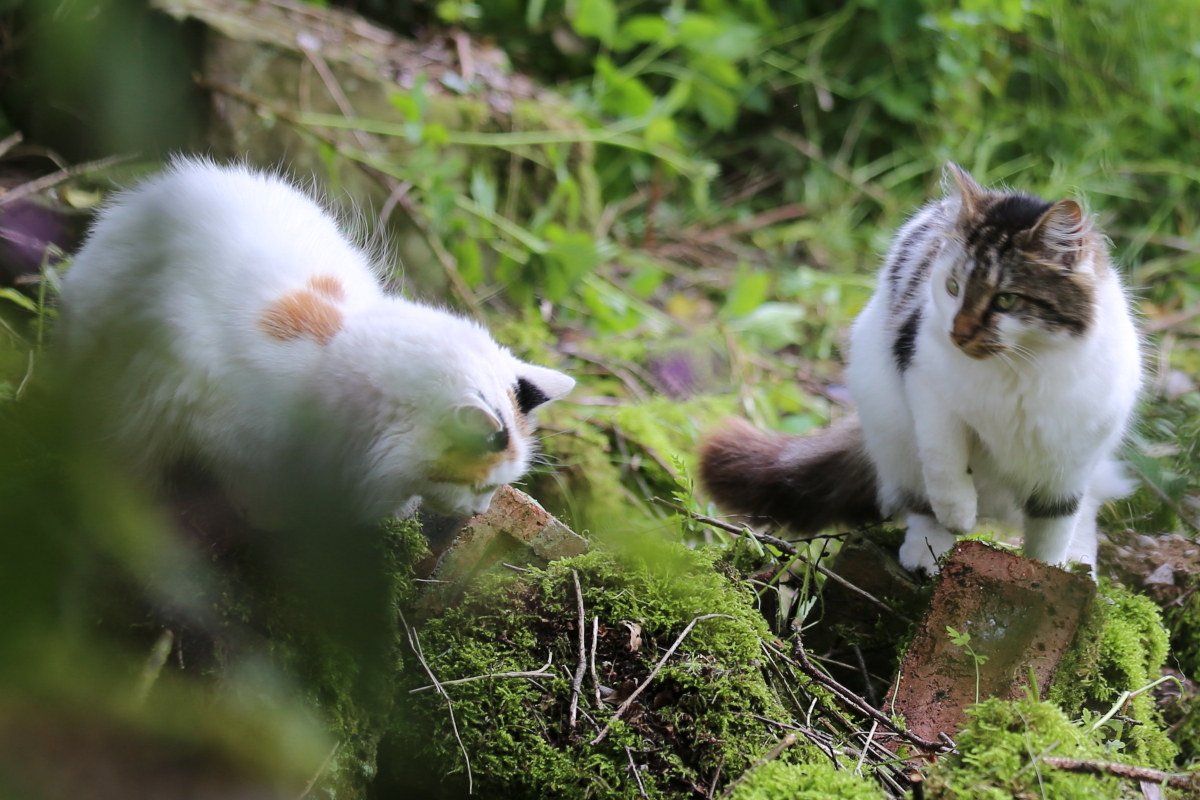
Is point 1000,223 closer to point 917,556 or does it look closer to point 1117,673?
point 917,556

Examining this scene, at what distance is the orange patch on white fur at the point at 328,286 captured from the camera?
1.82m

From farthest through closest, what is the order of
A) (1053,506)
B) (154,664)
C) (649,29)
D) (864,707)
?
(649,29), (1053,506), (864,707), (154,664)

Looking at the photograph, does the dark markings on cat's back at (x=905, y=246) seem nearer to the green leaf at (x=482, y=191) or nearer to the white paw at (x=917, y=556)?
the white paw at (x=917, y=556)

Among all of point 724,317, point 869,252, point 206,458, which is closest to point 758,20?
point 869,252

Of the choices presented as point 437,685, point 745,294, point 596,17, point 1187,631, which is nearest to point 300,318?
point 437,685

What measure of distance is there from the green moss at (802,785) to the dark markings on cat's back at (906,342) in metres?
1.13

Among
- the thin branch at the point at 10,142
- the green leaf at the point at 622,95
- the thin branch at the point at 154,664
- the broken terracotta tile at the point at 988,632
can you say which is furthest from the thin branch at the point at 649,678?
the green leaf at the point at 622,95

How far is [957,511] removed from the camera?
7.25 ft

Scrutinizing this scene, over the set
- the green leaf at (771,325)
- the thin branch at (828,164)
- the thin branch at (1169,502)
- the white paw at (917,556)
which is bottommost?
the green leaf at (771,325)

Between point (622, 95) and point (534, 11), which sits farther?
point (534, 11)

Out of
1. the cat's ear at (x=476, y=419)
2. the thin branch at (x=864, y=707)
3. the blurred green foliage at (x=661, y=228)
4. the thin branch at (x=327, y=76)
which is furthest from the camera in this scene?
the thin branch at (x=327, y=76)

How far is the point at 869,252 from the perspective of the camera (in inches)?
213

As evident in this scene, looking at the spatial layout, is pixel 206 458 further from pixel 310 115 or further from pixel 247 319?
pixel 310 115

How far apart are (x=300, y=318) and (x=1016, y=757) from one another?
5.04ft
